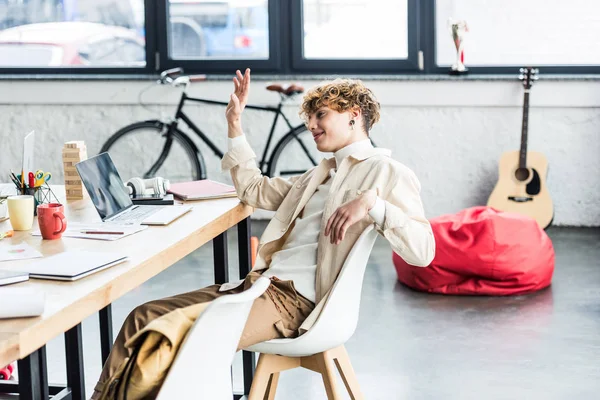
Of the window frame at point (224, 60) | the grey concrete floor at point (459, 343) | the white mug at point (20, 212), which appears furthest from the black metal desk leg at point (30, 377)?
the window frame at point (224, 60)

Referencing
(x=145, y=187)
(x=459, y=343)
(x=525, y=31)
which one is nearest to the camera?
(x=145, y=187)

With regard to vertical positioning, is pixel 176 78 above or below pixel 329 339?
above

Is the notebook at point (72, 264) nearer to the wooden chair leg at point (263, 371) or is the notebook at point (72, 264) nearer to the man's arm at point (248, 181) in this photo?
the wooden chair leg at point (263, 371)

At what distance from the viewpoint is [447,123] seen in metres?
5.43

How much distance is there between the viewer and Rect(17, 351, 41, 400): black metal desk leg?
5.50 feet

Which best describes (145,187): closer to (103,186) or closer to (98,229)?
(103,186)

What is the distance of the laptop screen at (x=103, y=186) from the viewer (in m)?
2.29

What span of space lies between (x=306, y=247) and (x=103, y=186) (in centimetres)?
56

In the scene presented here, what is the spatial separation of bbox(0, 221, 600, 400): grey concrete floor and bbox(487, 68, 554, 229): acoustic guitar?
64cm

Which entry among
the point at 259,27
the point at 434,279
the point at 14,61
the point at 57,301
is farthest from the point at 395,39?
the point at 57,301

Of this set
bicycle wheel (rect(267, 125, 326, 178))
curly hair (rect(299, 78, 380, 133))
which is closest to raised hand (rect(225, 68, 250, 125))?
curly hair (rect(299, 78, 380, 133))

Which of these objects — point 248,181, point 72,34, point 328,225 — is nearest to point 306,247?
point 328,225

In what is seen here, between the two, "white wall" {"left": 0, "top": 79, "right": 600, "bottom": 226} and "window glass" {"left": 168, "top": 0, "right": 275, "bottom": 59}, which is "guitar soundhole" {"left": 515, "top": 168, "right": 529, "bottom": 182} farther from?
"window glass" {"left": 168, "top": 0, "right": 275, "bottom": 59}

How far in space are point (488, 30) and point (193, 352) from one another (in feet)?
14.4
